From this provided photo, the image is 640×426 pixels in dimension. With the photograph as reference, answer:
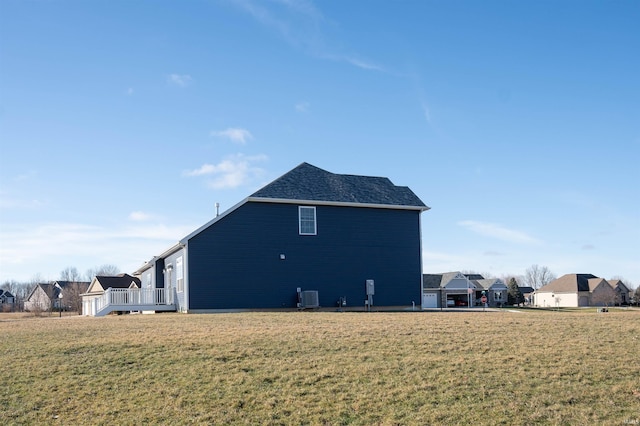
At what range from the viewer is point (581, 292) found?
6738 cm

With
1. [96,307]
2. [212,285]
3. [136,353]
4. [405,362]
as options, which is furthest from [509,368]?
Result: [96,307]

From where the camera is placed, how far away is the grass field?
8.95 meters

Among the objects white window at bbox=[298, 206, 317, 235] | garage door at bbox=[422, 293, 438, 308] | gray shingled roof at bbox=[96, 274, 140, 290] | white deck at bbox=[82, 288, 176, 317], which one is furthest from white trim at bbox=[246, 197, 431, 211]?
gray shingled roof at bbox=[96, 274, 140, 290]

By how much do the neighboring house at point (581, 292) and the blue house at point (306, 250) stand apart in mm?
43880

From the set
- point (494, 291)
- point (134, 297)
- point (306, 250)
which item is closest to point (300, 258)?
point (306, 250)

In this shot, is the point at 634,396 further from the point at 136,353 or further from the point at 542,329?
the point at 136,353

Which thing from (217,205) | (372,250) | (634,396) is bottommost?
(634,396)

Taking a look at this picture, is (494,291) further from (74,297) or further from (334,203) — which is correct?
(74,297)

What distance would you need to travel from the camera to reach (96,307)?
28.3m

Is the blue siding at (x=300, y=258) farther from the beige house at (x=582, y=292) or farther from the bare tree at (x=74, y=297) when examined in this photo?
the beige house at (x=582, y=292)

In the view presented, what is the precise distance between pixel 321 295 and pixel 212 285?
16.6 feet

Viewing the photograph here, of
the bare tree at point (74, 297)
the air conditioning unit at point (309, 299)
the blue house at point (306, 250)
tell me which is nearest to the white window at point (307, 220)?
the blue house at point (306, 250)

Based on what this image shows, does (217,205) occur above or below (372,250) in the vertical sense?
above

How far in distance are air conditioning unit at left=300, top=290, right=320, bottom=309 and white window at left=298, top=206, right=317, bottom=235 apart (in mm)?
2709
